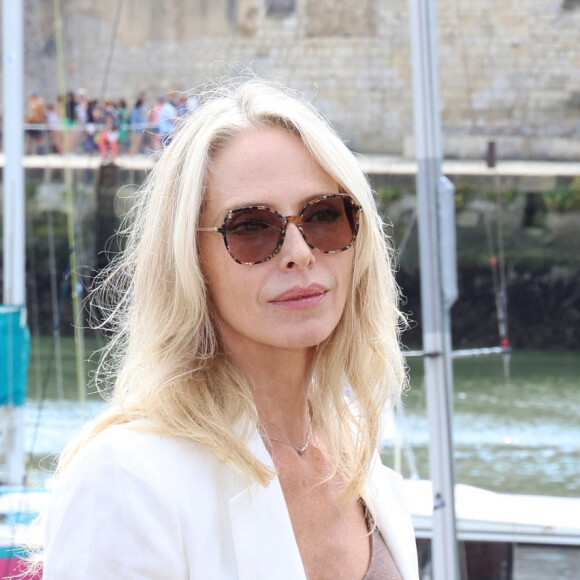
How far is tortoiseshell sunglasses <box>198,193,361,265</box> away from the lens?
122 centimetres

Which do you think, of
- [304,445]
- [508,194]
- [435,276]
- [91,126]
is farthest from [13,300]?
[508,194]

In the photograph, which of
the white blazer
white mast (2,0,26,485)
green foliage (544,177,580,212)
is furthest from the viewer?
green foliage (544,177,580,212)

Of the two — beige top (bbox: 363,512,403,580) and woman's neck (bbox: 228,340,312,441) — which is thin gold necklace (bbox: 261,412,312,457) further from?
beige top (bbox: 363,512,403,580)

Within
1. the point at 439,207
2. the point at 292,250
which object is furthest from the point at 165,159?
the point at 439,207

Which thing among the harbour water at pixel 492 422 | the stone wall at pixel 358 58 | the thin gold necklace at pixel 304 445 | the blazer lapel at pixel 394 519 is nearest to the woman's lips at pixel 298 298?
the thin gold necklace at pixel 304 445

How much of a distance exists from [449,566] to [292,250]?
2.63 meters

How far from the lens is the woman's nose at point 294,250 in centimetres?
123

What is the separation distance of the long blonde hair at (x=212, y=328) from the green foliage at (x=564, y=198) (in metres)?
16.0

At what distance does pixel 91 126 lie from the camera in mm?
15031

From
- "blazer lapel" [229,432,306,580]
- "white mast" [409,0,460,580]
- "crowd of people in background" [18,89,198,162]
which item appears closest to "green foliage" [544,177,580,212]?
"crowd of people in background" [18,89,198,162]

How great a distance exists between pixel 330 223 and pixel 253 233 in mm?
96

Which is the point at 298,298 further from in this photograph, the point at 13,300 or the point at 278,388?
the point at 13,300

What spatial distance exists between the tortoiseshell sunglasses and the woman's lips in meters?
0.04

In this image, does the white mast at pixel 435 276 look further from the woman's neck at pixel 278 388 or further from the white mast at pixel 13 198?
the woman's neck at pixel 278 388
